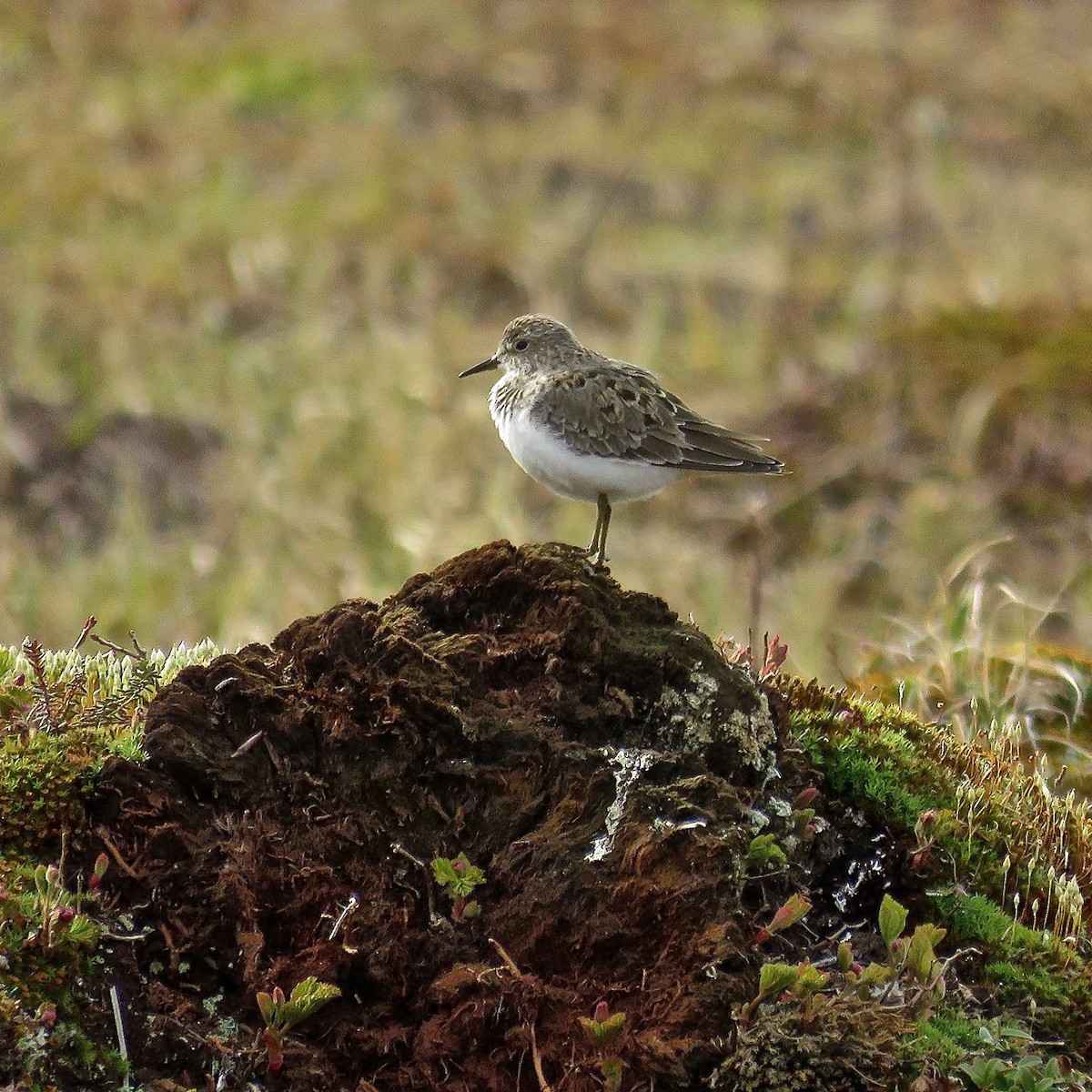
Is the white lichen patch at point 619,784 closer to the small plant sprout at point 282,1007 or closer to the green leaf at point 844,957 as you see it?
the green leaf at point 844,957

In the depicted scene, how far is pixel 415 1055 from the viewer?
3404mm

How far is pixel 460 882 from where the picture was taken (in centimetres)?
354

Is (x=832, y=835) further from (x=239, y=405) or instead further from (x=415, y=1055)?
(x=239, y=405)

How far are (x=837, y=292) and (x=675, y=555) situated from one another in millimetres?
4674

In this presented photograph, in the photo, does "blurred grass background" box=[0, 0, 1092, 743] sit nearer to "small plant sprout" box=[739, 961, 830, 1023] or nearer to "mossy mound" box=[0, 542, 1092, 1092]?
"mossy mound" box=[0, 542, 1092, 1092]

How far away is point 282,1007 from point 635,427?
2.98 meters

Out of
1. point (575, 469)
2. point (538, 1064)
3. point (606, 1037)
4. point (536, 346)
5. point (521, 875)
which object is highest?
point (536, 346)

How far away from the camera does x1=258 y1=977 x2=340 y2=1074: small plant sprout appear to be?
129 inches

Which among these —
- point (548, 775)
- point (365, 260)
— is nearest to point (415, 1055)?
point (548, 775)

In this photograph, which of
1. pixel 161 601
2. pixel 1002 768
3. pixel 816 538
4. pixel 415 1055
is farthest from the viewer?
pixel 816 538

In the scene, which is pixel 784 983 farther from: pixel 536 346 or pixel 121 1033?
pixel 536 346

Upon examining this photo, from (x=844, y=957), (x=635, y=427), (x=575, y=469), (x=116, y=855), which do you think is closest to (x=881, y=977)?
(x=844, y=957)

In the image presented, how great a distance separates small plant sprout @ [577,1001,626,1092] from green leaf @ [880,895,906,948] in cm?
62

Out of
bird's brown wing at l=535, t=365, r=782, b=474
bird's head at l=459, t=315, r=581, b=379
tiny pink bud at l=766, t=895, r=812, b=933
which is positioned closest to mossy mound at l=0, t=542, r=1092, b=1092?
tiny pink bud at l=766, t=895, r=812, b=933
